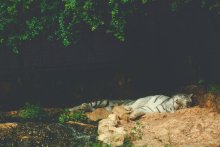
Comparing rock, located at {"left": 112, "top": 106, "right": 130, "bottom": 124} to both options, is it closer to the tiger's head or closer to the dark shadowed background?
the tiger's head

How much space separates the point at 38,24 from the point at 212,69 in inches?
241

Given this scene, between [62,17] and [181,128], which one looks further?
[62,17]

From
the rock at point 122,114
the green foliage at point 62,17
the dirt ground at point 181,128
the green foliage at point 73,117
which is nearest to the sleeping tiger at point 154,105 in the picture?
the rock at point 122,114

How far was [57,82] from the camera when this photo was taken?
47.9 feet

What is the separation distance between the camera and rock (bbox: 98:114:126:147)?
394 inches

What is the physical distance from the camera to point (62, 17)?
1265cm

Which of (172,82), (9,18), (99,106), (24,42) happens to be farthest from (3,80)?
(172,82)

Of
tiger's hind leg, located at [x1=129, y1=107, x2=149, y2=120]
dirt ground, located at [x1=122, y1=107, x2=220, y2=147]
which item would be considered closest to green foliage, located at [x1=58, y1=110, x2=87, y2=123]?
tiger's hind leg, located at [x1=129, y1=107, x2=149, y2=120]

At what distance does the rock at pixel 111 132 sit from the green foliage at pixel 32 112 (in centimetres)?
282

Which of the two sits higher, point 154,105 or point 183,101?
point 183,101

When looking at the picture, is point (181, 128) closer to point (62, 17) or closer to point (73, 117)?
point (73, 117)

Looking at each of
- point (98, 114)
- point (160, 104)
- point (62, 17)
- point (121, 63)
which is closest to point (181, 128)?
point (160, 104)

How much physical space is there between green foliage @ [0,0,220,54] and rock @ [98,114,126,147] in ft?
8.77

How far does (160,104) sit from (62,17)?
4.20 m
